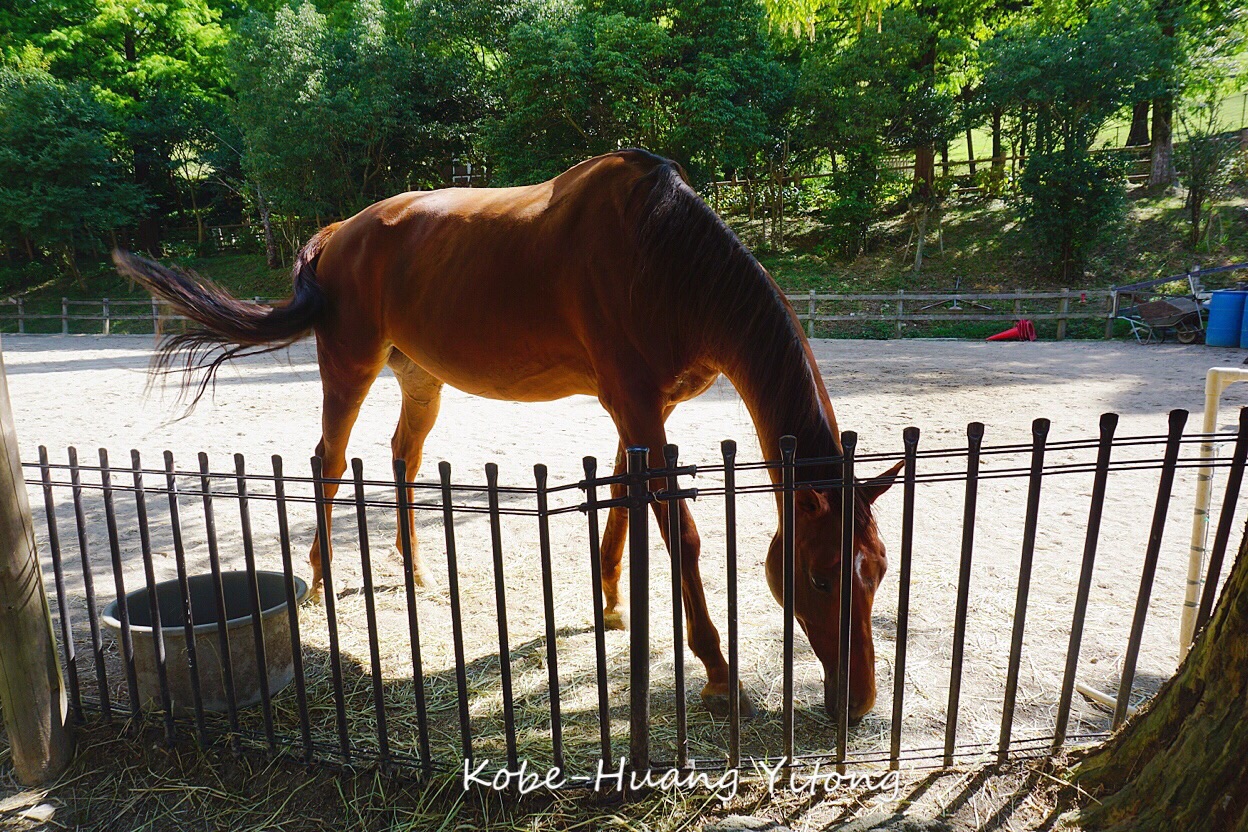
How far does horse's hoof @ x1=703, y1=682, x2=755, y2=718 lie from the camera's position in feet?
9.11

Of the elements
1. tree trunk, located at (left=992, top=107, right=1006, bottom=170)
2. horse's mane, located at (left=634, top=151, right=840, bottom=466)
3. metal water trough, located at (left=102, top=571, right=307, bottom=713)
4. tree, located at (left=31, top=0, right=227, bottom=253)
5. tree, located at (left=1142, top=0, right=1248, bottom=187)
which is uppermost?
tree, located at (left=31, top=0, right=227, bottom=253)

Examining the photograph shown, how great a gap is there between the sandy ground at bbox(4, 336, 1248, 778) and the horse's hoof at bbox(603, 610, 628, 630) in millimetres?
115

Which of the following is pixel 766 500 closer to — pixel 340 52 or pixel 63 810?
pixel 63 810

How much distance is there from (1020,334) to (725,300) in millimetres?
13560

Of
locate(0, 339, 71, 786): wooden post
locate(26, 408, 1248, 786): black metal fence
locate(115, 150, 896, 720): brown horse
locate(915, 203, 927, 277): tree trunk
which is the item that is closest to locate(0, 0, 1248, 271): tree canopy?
locate(915, 203, 927, 277): tree trunk

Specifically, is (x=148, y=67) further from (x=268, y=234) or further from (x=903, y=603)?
(x=903, y=603)

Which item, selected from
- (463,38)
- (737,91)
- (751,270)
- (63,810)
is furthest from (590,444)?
(463,38)

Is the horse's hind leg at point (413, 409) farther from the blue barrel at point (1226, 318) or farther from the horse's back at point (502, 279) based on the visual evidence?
the blue barrel at point (1226, 318)

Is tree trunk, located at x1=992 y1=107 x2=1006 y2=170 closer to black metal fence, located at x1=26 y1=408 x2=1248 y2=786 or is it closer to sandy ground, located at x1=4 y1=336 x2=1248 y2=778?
sandy ground, located at x1=4 y1=336 x2=1248 y2=778

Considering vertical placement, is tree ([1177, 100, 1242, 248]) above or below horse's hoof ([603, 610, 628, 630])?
above

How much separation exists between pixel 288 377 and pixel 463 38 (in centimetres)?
1448

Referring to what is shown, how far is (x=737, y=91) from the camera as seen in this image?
19.1 m

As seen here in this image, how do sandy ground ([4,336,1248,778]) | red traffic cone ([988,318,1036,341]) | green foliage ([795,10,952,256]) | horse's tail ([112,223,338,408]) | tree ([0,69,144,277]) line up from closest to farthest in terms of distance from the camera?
sandy ground ([4,336,1248,778]), horse's tail ([112,223,338,408]), red traffic cone ([988,318,1036,341]), green foliage ([795,10,952,256]), tree ([0,69,144,277])

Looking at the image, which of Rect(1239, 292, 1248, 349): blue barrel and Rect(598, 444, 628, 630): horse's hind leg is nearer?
Rect(598, 444, 628, 630): horse's hind leg
